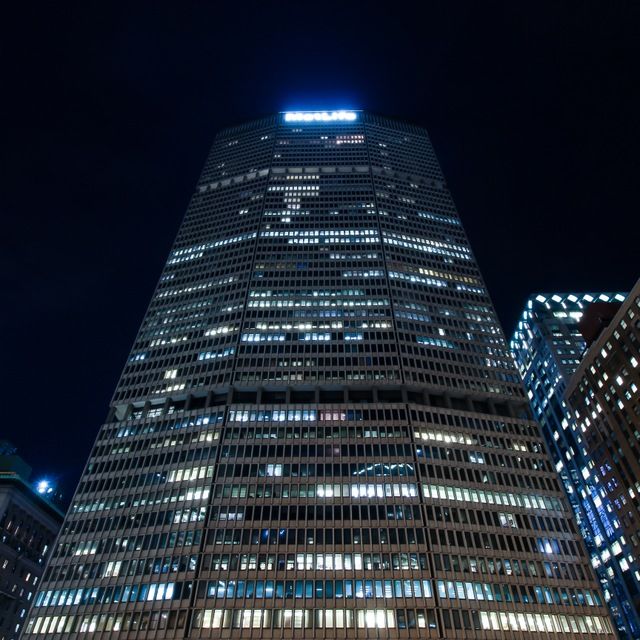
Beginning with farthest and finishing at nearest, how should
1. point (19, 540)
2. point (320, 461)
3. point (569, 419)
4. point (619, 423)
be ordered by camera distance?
point (569, 419), point (19, 540), point (619, 423), point (320, 461)

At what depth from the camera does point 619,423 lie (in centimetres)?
10419

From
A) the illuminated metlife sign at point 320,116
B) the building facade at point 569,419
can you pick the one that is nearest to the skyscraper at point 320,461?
the building facade at point 569,419

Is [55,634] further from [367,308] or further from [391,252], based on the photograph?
[391,252]

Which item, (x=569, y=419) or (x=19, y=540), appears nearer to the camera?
(x=19, y=540)

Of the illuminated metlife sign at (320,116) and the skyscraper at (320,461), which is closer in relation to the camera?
the skyscraper at (320,461)

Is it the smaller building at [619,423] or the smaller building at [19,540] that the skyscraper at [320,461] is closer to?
the smaller building at [619,423]

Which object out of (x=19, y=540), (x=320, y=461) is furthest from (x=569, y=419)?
(x=19, y=540)

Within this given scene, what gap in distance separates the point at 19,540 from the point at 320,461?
7841 cm

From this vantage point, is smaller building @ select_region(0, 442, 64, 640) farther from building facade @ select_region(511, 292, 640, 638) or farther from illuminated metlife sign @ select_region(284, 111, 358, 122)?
illuminated metlife sign @ select_region(284, 111, 358, 122)

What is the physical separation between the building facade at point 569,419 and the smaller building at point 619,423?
2416 mm

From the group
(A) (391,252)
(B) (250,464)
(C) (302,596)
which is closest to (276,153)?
(A) (391,252)

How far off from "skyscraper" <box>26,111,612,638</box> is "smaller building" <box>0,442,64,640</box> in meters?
35.7

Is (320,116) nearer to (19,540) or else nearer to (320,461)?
(320,461)

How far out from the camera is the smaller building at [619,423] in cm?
9888
